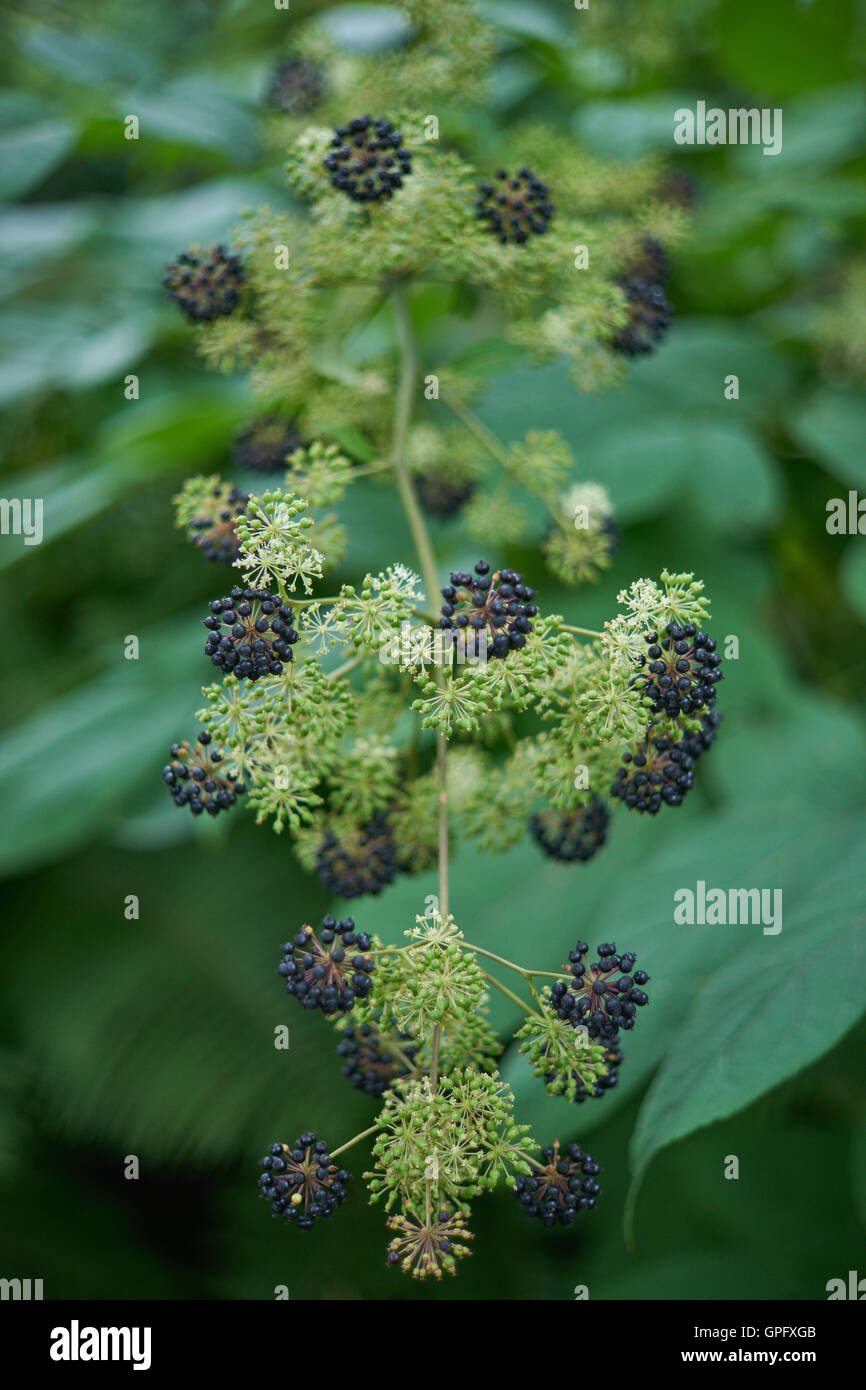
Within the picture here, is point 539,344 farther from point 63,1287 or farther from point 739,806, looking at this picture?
point 63,1287

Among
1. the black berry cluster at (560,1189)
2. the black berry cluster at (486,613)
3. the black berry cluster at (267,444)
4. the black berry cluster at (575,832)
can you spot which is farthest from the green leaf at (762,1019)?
the black berry cluster at (267,444)

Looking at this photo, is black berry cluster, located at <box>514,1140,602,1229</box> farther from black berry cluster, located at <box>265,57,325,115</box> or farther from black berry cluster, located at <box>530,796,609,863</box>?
black berry cluster, located at <box>265,57,325,115</box>

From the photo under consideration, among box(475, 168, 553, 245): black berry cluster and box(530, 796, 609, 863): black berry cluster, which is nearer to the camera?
box(530, 796, 609, 863): black berry cluster

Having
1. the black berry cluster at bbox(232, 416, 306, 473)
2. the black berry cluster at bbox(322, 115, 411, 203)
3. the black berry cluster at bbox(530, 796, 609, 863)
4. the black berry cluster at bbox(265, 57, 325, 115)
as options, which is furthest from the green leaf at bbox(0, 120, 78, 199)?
the black berry cluster at bbox(530, 796, 609, 863)

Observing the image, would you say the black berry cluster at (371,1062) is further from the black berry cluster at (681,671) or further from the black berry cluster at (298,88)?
the black berry cluster at (298,88)

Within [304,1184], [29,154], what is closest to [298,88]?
[29,154]

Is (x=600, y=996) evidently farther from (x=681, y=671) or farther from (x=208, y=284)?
(x=208, y=284)
